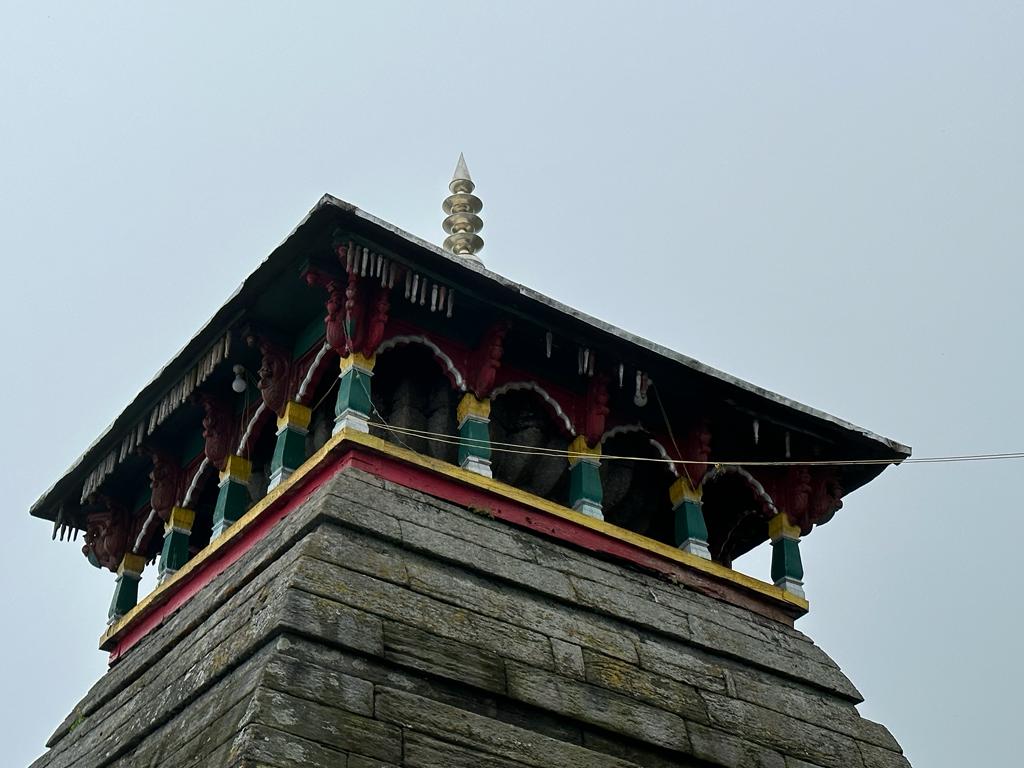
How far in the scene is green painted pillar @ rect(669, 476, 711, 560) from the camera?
35.3 ft

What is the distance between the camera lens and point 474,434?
32.6 ft

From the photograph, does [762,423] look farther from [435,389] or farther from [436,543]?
[436,543]

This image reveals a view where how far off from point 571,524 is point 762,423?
220 centimetres

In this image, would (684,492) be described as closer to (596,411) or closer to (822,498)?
(596,411)

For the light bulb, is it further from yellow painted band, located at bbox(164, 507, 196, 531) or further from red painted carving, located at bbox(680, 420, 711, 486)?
red painted carving, located at bbox(680, 420, 711, 486)

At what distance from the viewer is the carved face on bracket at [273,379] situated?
10.3 meters

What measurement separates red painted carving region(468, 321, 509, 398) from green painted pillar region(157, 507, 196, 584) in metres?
2.77

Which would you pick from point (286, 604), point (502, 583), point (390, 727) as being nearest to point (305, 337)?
point (502, 583)

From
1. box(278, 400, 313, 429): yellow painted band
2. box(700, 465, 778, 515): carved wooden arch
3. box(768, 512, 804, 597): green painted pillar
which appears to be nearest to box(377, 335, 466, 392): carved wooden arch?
box(278, 400, 313, 429): yellow painted band

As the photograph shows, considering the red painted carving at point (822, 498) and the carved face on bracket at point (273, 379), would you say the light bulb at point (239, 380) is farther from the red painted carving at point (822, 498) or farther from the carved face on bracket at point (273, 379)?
the red painted carving at point (822, 498)

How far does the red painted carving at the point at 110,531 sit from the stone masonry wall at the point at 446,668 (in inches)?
77.6

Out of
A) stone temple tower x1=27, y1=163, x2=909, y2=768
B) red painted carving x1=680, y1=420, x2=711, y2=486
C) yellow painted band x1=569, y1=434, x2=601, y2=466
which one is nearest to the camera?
stone temple tower x1=27, y1=163, x2=909, y2=768

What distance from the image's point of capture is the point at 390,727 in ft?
23.6

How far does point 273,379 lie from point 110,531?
9.33 feet
